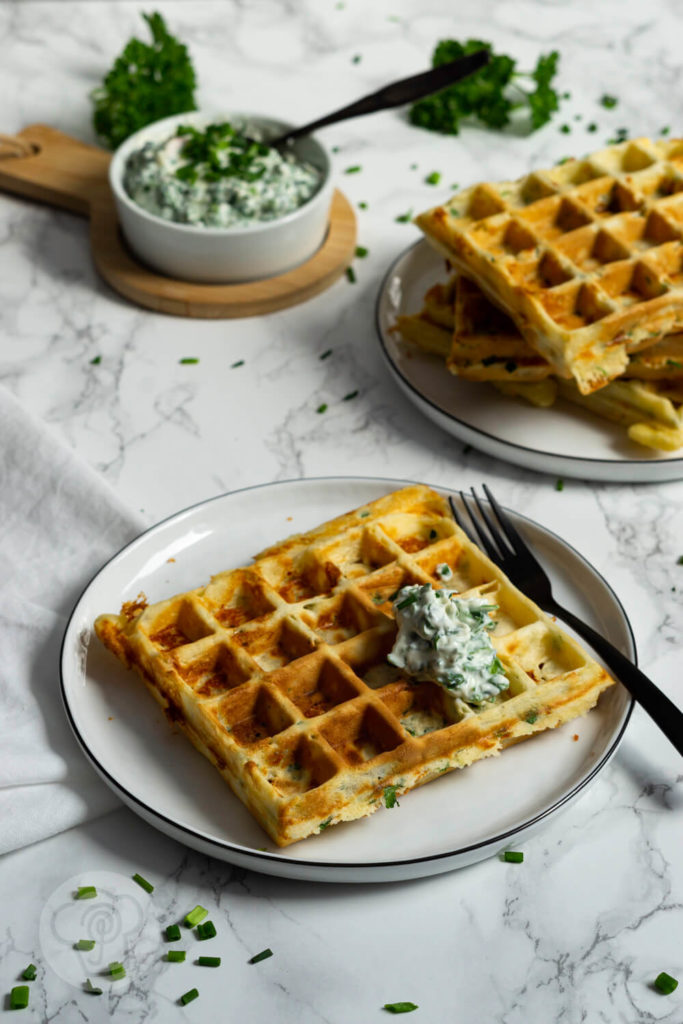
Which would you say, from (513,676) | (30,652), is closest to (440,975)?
(513,676)

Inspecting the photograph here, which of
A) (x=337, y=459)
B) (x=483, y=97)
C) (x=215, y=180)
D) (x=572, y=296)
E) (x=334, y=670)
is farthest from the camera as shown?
(x=483, y=97)

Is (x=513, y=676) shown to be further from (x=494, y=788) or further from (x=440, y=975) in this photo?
(x=440, y=975)

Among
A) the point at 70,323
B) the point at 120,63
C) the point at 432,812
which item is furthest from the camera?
the point at 120,63

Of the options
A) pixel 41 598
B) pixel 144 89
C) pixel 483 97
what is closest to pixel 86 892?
pixel 41 598

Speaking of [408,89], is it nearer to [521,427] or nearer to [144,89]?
[144,89]

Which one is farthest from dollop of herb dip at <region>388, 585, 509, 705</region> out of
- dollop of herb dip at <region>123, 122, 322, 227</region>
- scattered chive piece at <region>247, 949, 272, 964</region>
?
dollop of herb dip at <region>123, 122, 322, 227</region>

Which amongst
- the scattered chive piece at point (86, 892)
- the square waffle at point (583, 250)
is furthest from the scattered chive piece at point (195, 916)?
the square waffle at point (583, 250)
